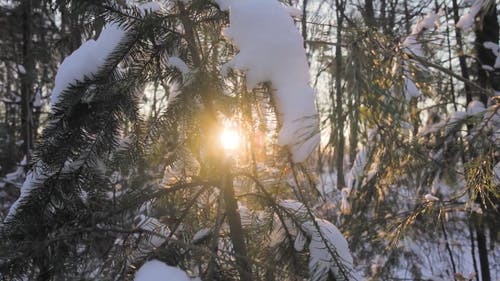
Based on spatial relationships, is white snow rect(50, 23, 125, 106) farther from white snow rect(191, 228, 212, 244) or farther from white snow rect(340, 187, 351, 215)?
white snow rect(340, 187, 351, 215)

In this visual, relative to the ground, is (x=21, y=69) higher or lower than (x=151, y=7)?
higher

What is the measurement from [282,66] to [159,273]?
2.30 feet

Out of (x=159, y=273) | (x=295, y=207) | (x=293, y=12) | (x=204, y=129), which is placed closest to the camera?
(x=159, y=273)

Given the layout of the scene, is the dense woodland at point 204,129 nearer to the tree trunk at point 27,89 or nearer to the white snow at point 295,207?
the white snow at point 295,207

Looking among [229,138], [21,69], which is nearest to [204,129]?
[229,138]

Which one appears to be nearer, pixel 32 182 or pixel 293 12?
pixel 293 12

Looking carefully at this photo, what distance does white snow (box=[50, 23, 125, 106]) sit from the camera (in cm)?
164

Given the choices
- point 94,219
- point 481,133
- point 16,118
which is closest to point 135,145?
point 94,219

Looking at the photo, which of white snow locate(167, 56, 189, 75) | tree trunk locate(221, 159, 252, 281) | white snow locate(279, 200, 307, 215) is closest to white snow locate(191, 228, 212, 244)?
tree trunk locate(221, 159, 252, 281)

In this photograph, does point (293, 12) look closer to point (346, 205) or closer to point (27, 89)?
point (346, 205)

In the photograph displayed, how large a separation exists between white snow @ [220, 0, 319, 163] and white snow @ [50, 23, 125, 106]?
20.1 inches

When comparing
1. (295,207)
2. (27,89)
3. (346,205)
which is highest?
(27,89)

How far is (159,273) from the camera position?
4.19 ft

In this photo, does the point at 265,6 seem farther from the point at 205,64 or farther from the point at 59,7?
the point at 59,7
